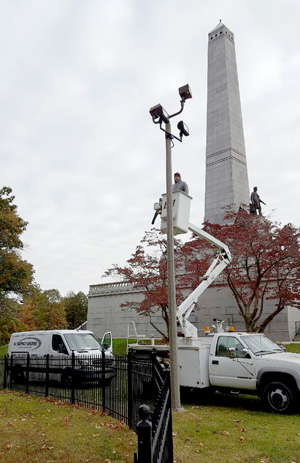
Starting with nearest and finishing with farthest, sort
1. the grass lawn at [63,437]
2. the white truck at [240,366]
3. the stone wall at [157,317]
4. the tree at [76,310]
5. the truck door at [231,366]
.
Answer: the grass lawn at [63,437]
the white truck at [240,366]
the truck door at [231,366]
the stone wall at [157,317]
the tree at [76,310]

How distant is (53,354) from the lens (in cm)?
1455

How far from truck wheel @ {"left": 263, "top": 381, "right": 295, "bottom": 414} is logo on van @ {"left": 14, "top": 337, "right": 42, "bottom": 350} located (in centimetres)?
940

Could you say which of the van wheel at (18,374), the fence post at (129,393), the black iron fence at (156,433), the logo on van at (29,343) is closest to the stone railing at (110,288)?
the logo on van at (29,343)

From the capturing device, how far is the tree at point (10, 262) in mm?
26906

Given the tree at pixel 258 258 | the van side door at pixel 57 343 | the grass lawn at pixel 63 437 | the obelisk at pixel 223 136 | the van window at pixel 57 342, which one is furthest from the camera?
the obelisk at pixel 223 136

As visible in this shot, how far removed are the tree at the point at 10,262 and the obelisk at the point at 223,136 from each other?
43.4 ft

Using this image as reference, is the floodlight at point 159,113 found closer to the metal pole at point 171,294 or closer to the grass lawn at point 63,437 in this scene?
the metal pole at point 171,294

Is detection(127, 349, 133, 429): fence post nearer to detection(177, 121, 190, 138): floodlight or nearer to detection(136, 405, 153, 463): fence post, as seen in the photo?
detection(136, 405, 153, 463): fence post

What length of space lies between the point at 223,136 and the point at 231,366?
20.2 metres

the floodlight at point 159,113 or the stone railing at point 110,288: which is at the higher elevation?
the floodlight at point 159,113

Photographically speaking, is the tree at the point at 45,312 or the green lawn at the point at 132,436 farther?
the tree at the point at 45,312

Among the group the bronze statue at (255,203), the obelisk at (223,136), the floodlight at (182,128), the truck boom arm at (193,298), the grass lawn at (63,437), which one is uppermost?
the obelisk at (223,136)

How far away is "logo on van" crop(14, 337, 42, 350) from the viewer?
50.1ft

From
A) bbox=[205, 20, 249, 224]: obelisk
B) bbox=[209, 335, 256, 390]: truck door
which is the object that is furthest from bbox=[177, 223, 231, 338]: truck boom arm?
bbox=[205, 20, 249, 224]: obelisk
